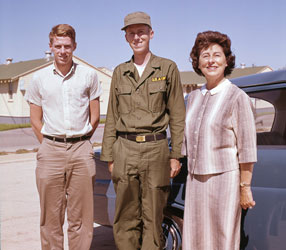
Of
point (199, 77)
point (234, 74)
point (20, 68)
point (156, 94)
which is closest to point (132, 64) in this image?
point (156, 94)

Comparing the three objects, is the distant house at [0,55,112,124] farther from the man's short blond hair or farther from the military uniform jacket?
the military uniform jacket

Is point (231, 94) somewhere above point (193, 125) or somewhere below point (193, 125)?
above

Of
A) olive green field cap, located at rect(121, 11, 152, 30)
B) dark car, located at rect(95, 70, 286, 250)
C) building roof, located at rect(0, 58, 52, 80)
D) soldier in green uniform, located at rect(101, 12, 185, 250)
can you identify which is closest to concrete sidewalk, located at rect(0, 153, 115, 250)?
dark car, located at rect(95, 70, 286, 250)

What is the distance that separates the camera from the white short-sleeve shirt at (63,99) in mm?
3271

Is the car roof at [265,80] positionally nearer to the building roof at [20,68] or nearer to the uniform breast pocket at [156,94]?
the uniform breast pocket at [156,94]

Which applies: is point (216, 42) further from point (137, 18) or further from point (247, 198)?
point (247, 198)

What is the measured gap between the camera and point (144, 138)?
2.99 metres

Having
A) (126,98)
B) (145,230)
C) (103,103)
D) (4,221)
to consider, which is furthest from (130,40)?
(103,103)

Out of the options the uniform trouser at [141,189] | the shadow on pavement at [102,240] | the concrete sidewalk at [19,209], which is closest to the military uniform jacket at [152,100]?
the uniform trouser at [141,189]

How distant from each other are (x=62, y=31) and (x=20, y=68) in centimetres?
3365

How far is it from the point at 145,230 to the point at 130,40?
56.3 inches

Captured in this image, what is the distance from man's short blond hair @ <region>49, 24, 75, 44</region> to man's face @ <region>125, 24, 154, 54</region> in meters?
0.52

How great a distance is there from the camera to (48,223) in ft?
11.1

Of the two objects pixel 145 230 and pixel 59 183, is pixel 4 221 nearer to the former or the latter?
pixel 59 183
